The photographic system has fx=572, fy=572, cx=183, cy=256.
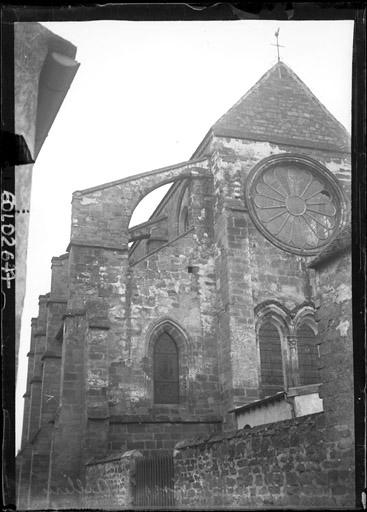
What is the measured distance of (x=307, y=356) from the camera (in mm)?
16391

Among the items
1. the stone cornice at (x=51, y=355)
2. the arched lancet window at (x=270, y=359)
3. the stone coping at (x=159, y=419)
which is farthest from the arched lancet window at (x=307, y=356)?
the stone cornice at (x=51, y=355)

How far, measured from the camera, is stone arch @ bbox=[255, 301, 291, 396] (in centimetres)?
1566

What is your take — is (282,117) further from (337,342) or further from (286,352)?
(337,342)

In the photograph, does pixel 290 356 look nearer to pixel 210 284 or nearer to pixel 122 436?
pixel 210 284

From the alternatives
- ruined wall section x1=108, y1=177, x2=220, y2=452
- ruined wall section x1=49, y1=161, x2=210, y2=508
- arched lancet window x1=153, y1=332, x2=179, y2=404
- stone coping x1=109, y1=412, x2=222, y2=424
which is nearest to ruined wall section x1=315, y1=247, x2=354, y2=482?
stone coping x1=109, y1=412, x2=222, y2=424

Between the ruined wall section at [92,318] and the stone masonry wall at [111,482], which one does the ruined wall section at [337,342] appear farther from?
the ruined wall section at [92,318]

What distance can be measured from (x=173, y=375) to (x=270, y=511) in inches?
503

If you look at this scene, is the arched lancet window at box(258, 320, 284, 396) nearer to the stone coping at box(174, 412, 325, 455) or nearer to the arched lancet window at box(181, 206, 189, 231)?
the stone coping at box(174, 412, 325, 455)

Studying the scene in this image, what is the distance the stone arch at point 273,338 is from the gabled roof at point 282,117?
5627 millimetres

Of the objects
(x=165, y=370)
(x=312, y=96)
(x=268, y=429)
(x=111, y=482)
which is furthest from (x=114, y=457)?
(x=312, y=96)

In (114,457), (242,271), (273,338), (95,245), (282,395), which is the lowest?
(114,457)

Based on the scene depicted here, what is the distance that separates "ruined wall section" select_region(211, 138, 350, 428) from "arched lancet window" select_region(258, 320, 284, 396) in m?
0.44

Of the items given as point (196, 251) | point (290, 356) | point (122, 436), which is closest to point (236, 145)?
point (196, 251)

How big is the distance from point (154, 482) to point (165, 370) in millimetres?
4962
